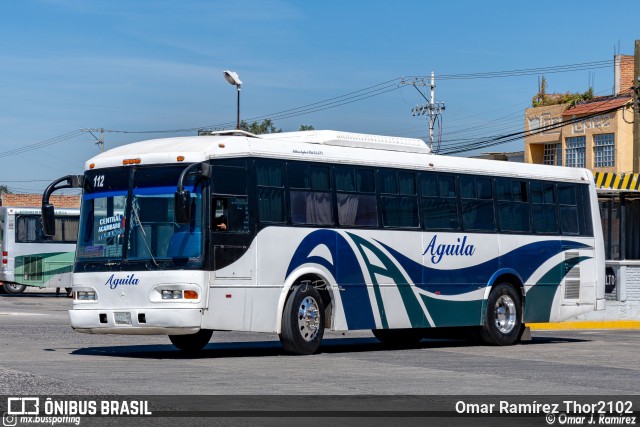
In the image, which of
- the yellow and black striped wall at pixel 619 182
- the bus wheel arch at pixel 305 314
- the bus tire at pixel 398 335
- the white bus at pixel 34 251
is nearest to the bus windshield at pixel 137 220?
the bus wheel arch at pixel 305 314

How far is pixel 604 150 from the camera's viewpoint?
198 feet

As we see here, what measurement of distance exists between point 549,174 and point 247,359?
8431 mm

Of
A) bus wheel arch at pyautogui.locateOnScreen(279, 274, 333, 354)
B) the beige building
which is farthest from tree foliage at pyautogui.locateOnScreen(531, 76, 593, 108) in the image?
bus wheel arch at pyautogui.locateOnScreen(279, 274, 333, 354)

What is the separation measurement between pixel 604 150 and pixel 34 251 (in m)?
27.7

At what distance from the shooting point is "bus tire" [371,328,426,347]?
75.4 ft

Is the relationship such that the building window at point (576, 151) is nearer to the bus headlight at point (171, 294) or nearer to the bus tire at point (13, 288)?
the bus tire at point (13, 288)

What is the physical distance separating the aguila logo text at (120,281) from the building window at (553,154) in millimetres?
49331

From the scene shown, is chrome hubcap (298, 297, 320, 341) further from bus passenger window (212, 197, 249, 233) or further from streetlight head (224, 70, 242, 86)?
streetlight head (224, 70, 242, 86)

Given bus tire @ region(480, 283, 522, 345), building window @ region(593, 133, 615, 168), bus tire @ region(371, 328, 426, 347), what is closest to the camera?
bus tire @ region(480, 283, 522, 345)

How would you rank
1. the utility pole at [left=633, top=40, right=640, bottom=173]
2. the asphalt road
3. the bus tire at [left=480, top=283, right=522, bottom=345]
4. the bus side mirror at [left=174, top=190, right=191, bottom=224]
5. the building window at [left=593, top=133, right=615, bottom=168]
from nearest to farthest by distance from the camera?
the asphalt road → the bus side mirror at [left=174, top=190, right=191, bottom=224] → the bus tire at [left=480, top=283, right=522, bottom=345] → the utility pole at [left=633, top=40, right=640, bottom=173] → the building window at [left=593, top=133, right=615, bottom=168]

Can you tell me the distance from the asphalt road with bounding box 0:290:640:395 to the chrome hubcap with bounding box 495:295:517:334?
1.43 ft

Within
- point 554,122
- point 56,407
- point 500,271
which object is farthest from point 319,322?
point 554,122

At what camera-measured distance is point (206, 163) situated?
1786 centimetres

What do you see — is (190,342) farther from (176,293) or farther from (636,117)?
(636,117)
